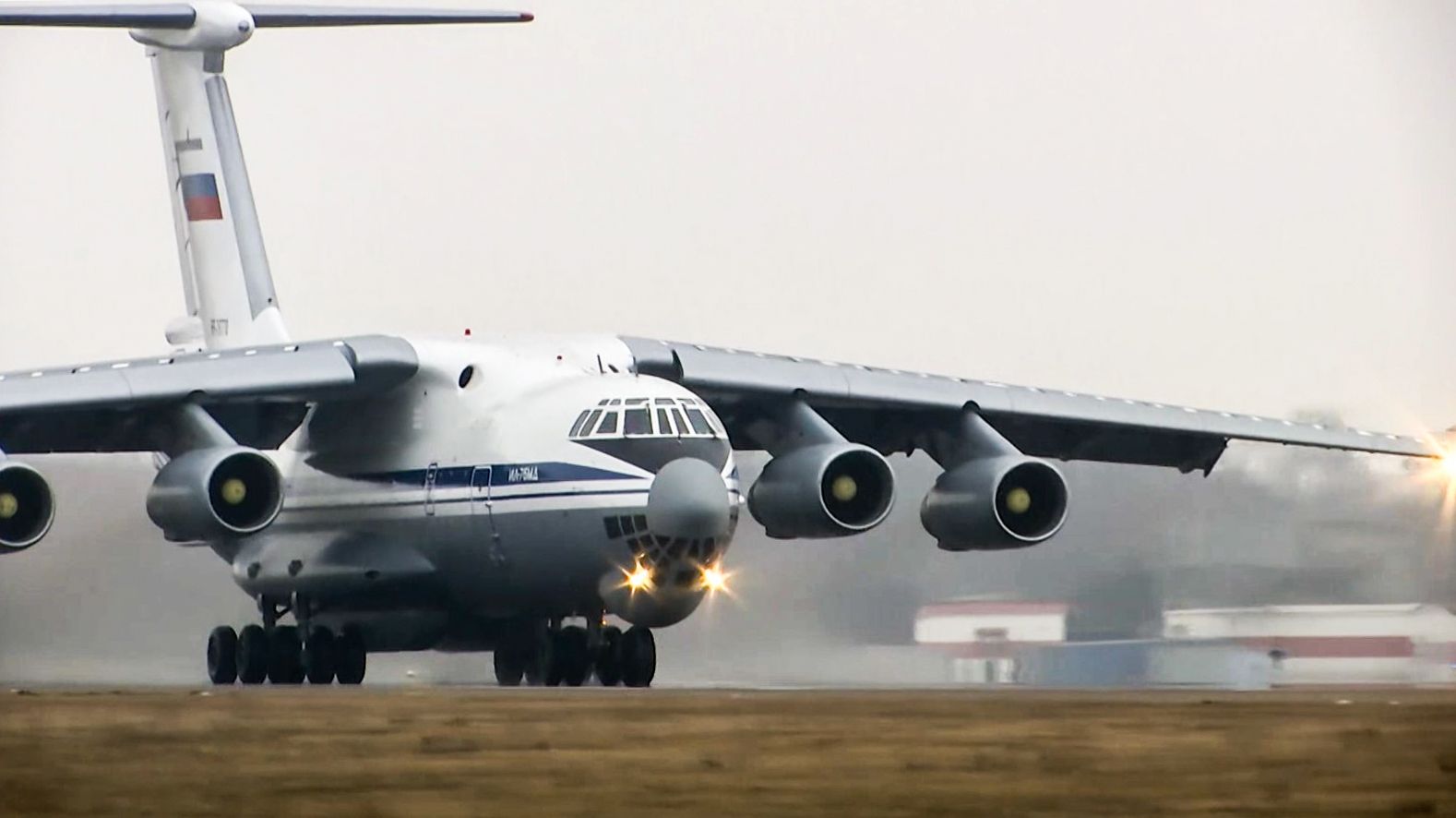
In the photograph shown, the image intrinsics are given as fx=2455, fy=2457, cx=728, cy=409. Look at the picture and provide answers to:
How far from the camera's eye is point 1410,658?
1778cm

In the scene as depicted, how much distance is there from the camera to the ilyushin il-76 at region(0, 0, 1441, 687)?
17.9 meters

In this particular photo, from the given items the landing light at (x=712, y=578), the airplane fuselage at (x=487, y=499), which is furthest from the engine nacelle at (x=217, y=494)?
the landing light at (x=712, y=578)

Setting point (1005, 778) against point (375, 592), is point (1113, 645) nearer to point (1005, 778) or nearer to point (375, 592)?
point (375, 592)

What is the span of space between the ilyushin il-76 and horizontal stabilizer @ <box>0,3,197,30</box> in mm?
33

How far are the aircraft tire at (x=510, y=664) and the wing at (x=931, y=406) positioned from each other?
2555 mm

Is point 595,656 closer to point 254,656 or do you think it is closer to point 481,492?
point 481,492

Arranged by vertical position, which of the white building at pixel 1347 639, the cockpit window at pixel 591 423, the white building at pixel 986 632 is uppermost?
the cockpit window at pixel 591 423

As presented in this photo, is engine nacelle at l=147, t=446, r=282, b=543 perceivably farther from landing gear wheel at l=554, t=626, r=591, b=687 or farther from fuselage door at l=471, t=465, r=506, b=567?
landing gear wheel at l=554, t=626, r=591, b=687

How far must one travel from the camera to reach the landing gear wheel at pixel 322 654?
19922 mm

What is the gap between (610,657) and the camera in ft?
63.4

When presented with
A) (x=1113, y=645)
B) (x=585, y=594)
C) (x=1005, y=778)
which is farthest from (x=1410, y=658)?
(x=1005, y=778)

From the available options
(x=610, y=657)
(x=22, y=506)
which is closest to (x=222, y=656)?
(x=22, y=506)

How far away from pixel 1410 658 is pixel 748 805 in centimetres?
1093

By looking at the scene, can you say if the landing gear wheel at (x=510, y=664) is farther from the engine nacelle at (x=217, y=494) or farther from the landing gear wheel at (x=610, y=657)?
the engine nacelle at (x=217, y=494)
